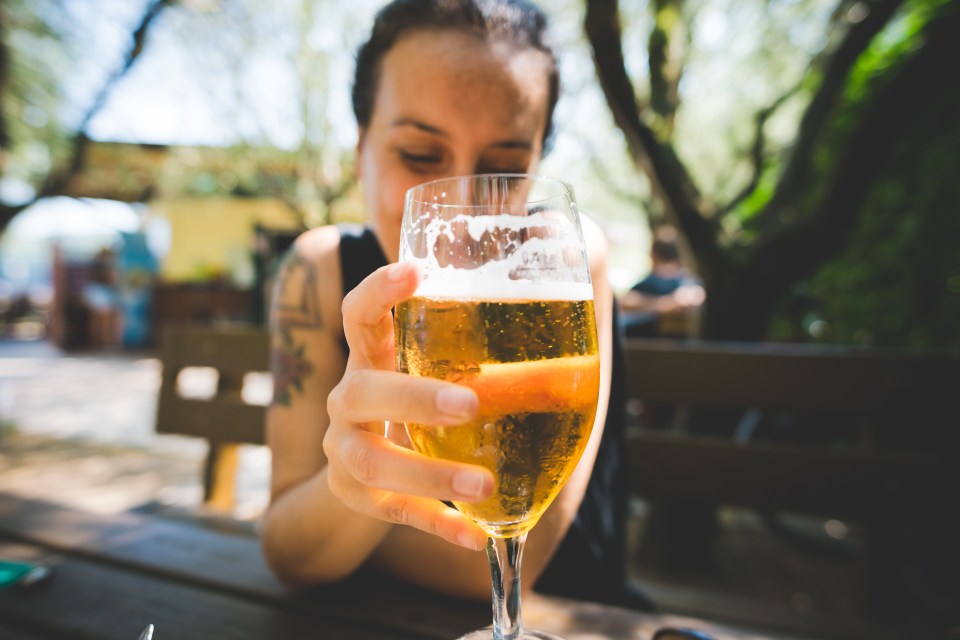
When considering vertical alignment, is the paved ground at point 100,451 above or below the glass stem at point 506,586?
below

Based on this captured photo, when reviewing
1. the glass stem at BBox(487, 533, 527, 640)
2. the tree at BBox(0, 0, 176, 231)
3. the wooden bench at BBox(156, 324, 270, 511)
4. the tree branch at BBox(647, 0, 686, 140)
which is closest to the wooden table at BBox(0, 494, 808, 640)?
the glass stem at BBox(487, 533, 527, 640)

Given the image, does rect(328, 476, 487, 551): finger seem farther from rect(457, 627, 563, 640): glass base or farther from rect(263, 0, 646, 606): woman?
rect(457, 627, 563, 640): glass base

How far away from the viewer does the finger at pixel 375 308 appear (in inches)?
25.5

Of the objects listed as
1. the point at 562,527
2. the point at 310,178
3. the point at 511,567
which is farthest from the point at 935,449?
the point at 310,178

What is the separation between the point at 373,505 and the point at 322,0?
12.1m

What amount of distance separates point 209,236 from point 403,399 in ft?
66.4

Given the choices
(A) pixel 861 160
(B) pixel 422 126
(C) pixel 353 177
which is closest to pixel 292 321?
(B) pixel 422 126

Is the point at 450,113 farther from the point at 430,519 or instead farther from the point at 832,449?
the point at 832,449

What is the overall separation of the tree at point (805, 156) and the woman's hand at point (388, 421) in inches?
108

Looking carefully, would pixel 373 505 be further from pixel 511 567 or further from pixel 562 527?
pixel 562 527

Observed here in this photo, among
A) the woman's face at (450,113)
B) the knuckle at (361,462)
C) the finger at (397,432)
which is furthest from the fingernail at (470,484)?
the woman's face at (450,113)

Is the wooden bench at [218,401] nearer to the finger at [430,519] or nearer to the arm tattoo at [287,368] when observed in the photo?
the arm tattoo at [287,368]

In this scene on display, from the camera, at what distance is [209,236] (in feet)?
61.1

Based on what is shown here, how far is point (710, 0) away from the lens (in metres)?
7.02
